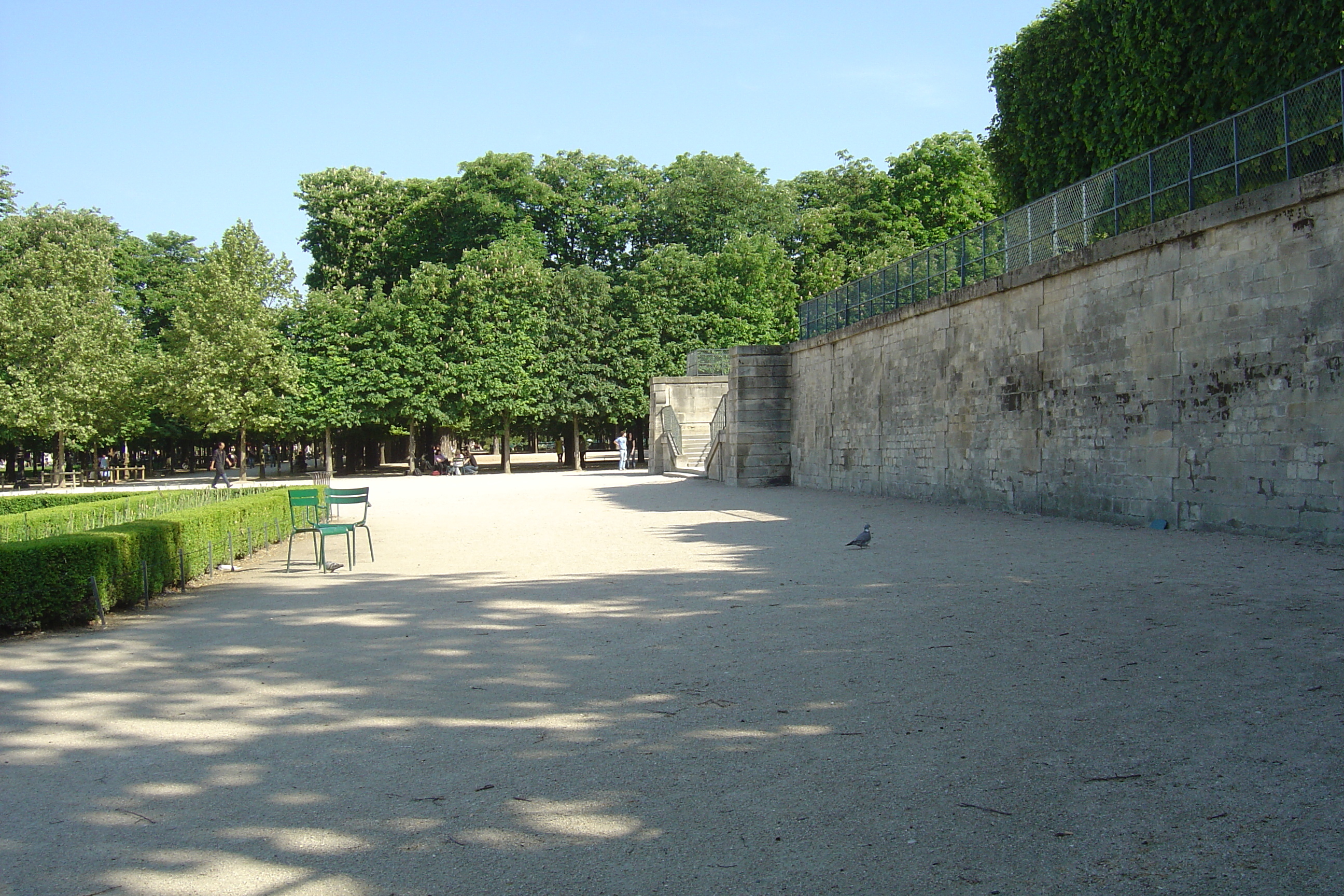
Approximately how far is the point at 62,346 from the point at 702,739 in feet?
138

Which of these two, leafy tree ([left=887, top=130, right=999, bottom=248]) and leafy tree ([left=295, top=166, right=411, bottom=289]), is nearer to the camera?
leafy tree ([left=887, top=130, right=999, bottom=248])

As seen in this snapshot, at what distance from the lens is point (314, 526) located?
38.6 feet

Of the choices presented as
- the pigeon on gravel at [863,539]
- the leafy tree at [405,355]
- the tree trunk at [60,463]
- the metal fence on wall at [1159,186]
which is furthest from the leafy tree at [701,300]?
the pigeon on gravel at [863,539]

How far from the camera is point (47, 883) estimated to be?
3420mm

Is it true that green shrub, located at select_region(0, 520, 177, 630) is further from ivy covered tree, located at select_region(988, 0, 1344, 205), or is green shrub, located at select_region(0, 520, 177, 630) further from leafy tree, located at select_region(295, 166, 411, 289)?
leafy tree, located at select_region(295, 166, 411, 289)

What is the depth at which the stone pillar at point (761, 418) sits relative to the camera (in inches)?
1101

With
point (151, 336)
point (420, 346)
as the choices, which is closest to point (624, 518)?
point (420, 346)

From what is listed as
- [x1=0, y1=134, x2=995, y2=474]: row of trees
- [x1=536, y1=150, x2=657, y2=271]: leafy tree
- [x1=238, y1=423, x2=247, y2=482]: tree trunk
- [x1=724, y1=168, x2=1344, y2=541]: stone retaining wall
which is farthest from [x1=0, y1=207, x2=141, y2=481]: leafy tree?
[x1=724, y1=168, x2=1344, y2=541]: stone retaining wall

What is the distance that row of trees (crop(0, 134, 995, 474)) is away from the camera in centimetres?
4038

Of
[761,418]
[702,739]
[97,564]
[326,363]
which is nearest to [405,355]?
[326,363]

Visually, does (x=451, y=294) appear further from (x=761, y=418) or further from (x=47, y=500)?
(x=47, y=500)

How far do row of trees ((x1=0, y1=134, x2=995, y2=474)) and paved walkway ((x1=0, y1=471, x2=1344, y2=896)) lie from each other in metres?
34.5

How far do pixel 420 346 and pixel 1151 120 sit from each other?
31.1 meters

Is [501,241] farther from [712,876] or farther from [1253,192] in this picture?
[712,876]
